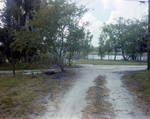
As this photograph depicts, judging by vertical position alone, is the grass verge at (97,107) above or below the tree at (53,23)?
below

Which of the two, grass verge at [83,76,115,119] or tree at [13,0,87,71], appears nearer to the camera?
grass verge at [83,76,115,119]

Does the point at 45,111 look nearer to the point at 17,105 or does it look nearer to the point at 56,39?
the point at 17,105

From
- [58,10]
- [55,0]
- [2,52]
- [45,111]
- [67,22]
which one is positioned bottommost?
[45,111]

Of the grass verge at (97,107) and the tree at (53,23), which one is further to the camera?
the tree at (53,23)

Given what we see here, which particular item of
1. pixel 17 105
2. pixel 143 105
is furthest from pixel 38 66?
pixel 143 105

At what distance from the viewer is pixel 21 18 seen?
70.5 feet

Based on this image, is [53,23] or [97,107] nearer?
[97,107]

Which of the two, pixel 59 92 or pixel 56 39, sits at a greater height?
pixel 56 39

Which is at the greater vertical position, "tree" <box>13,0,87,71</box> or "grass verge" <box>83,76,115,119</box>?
"tree" <box>13,0,87,71</box>

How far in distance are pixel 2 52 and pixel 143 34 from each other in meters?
17.6

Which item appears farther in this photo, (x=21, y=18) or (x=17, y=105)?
(x=21, y=18)

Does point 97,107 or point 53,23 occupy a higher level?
point 53,23

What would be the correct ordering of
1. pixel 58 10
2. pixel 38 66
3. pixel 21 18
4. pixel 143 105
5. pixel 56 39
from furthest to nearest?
pixel 21 18 → pixel 38 66 → pixel 56 39 → pixel 58 10 → pixel 143 105

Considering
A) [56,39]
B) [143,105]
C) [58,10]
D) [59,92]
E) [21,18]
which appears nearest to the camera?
[143,105]
